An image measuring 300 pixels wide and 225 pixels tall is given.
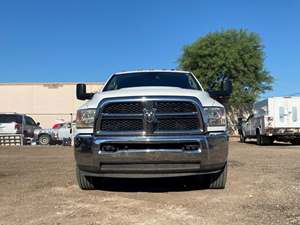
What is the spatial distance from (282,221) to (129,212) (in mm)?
1764

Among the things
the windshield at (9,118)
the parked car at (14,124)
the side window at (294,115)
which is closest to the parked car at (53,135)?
the parked car at (14,124)

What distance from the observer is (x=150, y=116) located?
690 centimetres

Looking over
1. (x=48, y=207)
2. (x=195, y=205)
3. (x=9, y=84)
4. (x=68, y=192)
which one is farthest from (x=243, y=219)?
Answer: (x=9, y=84)

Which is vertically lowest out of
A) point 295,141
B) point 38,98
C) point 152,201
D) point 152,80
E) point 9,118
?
point 152,201

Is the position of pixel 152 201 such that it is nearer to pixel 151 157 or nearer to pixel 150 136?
pixel 151 157

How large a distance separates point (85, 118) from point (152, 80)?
218cm

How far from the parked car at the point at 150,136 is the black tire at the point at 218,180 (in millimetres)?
272

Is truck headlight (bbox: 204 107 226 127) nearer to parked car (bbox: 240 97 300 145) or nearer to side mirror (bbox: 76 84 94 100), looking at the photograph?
side mirror (bbox: 76 84 94 100)

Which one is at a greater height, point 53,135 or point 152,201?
point 53,135

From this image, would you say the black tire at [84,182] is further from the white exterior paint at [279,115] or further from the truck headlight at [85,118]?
the white exterior paint at [279,115]

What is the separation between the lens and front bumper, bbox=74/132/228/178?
6.81 m

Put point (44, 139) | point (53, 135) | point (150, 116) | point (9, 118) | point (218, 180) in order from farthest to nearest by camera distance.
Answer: point (53, 135)
point (44, 139)
point (9, 118)
point (218, 180)
point (150, 116)

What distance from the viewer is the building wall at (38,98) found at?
162 feet

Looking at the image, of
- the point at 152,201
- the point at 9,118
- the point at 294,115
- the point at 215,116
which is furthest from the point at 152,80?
the point at 9,118
